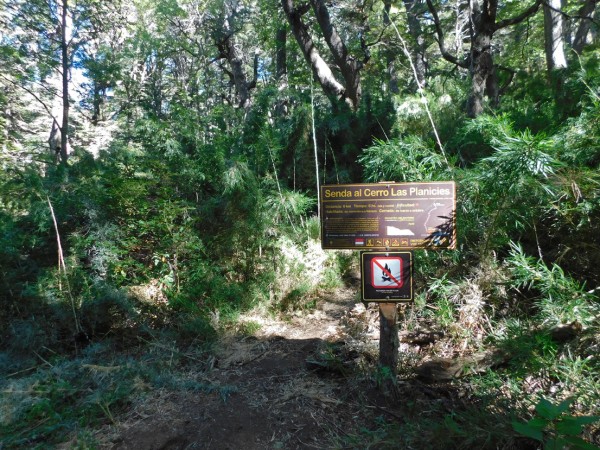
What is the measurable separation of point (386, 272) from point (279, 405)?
1358mm

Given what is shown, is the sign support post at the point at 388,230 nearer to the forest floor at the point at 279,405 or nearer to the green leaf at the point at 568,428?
the forest floor at the point at 279,405

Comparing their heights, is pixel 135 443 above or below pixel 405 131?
below

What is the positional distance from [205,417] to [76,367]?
5.69 ft

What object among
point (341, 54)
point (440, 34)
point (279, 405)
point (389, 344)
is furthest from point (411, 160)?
point (341, 54)

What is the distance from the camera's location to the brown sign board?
2.72 m

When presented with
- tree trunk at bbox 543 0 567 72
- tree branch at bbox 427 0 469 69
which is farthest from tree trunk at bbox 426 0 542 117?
tree trunk at bbox 543 0 567 72

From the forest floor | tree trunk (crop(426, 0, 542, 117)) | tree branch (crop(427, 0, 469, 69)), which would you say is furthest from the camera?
tree branch (crop(427, 0, 469, 69))

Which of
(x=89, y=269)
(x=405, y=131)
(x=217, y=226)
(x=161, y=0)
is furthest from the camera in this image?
(x=161, y=0)

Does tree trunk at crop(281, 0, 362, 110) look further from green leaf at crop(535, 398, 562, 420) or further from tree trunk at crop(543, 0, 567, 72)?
green leaf at crop(535, 398, 562, 420)

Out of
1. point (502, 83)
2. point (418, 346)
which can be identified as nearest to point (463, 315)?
point (418, 346)

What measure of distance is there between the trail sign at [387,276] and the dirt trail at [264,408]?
78 centimetres

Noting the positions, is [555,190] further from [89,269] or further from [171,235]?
[89,269]

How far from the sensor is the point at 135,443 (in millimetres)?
2654

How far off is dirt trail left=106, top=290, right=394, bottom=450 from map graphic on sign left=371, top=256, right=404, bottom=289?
0.86 metres
